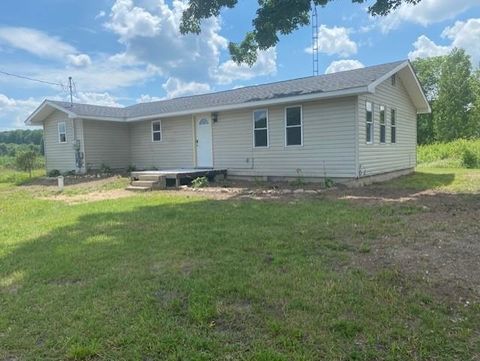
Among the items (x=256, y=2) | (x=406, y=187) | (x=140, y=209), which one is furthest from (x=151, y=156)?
(x=406, y=187)

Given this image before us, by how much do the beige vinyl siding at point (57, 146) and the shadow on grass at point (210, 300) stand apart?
13328 mm

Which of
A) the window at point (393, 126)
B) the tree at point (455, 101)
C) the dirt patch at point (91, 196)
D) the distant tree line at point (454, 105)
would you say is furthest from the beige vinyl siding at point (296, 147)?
the tree at point (455, 101)

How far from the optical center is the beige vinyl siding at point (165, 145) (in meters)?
16.0

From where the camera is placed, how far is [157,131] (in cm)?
1720

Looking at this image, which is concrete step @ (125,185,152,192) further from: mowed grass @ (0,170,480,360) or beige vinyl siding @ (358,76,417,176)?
beige vinyl siding @ (358,76,417,176)

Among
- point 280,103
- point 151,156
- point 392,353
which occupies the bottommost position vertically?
point 392,353

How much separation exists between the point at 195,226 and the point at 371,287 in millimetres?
3458

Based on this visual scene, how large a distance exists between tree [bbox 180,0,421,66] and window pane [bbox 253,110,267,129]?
2.09 m

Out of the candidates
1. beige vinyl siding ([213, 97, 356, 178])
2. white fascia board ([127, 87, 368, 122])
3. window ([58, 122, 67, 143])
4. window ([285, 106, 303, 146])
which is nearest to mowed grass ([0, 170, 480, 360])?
white fascia board ([127, 87, 368, 122])

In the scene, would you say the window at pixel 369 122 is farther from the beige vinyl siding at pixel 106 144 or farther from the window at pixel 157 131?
the beige vinyl siding at pixel 106 144

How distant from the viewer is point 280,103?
41.0 feet

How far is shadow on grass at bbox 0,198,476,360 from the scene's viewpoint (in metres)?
2.79

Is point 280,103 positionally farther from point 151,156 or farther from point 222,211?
point 151,156

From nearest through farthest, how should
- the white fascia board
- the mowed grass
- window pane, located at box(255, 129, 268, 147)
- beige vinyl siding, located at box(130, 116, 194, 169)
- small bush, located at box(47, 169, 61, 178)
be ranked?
the mowed grass → the white fascia board → window pane, located at box(255, 129, 268, 147) → beige vinyl siding, located at box(130, 116, 194, 169) → small bush, located at box(47, 169, 61, 178)
